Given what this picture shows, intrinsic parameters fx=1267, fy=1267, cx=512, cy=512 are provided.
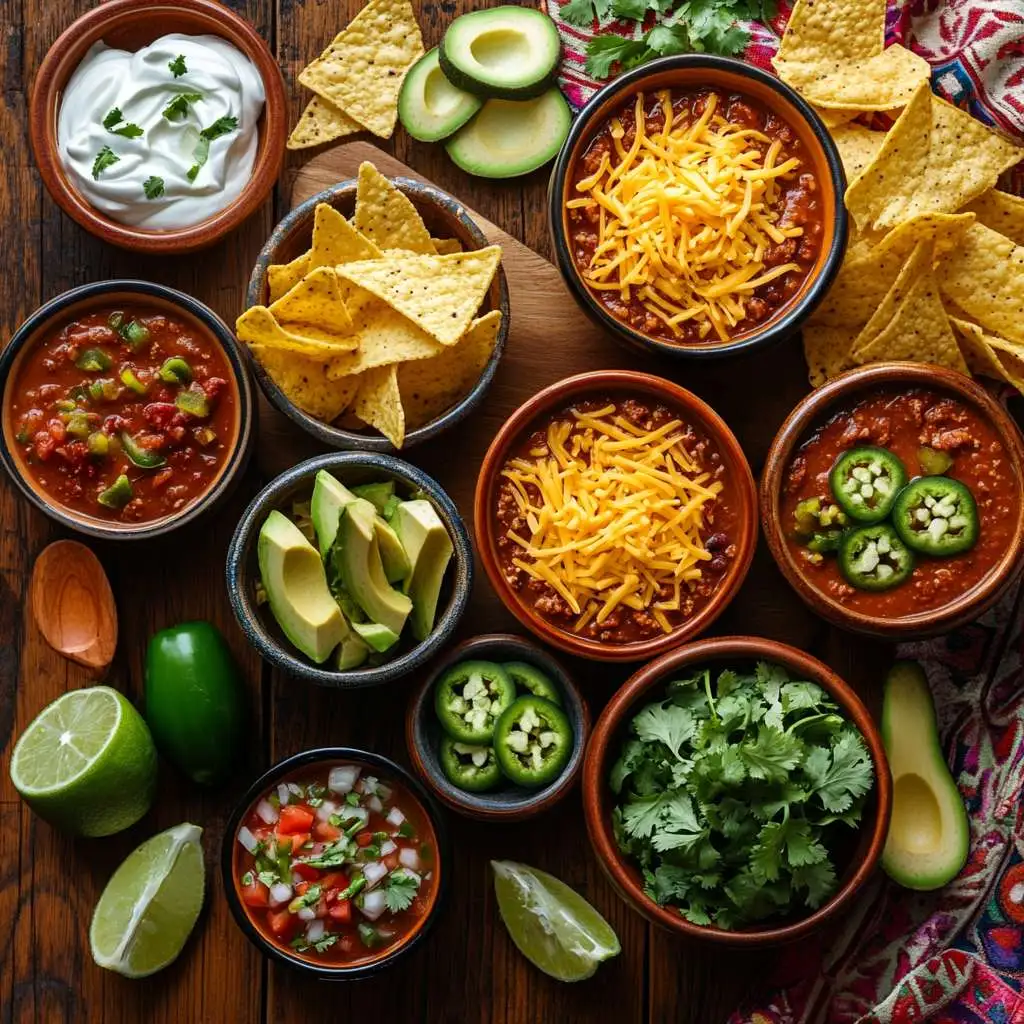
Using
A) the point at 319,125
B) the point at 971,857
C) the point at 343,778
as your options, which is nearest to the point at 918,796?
the point at 971,857

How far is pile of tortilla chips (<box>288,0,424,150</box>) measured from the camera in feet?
11.1

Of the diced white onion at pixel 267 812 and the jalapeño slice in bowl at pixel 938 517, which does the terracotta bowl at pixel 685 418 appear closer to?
the jalapeño slice in bowl at pixel 938 517

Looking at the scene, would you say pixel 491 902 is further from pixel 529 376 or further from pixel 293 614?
pixel 529 376

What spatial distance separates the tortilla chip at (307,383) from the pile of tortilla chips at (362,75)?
66cm

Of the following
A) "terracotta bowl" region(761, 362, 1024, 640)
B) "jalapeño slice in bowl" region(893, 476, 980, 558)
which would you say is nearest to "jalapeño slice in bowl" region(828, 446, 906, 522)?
"jalapeño slice in bowl" region(893, 476, 980, 558)

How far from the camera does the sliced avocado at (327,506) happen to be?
297 centimetres

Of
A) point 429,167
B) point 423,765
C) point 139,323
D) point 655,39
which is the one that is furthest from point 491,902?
point 655,39

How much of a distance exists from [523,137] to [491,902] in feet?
6.77

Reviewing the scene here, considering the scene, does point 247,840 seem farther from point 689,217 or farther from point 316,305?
point 689,217

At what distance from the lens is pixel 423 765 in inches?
124

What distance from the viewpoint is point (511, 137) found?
346 cm

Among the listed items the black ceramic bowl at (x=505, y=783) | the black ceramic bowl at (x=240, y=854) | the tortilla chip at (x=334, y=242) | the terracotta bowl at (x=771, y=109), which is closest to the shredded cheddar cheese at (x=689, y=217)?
the terracotta bowl at (x=771, y=109)

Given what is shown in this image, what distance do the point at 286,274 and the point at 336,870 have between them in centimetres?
149

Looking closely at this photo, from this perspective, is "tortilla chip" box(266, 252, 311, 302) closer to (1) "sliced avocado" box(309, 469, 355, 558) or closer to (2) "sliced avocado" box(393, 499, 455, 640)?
(1) "sliced avocado" box(309, 469, 355, 558)
